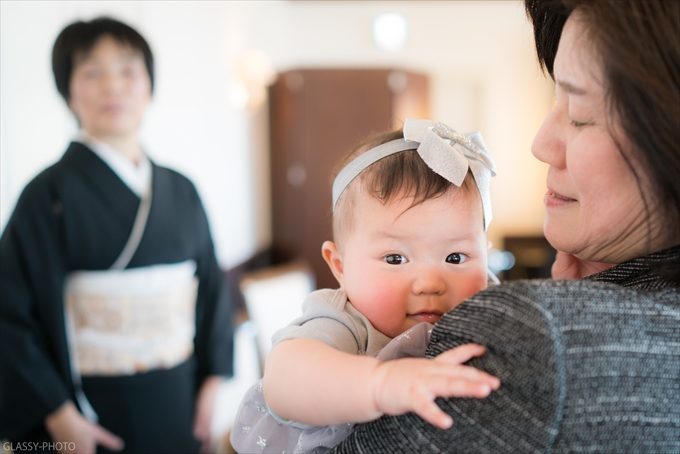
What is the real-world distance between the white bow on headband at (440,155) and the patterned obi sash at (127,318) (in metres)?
0.82

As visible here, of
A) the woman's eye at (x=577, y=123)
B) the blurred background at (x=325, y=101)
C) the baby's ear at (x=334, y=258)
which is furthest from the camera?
the blurred background at (x=325, y=101)

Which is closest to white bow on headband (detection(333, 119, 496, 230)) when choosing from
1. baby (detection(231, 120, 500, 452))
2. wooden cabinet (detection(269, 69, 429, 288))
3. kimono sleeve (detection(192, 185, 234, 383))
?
baby (detection(231, 120, 500, 452))

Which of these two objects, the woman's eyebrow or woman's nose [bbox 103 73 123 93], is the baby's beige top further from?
woman's nose [bbox 103 73 123 93]

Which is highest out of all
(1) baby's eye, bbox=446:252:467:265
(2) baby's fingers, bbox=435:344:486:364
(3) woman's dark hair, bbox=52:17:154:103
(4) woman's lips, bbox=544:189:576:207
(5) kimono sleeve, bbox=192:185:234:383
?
(3) woman's dark hair, bbox=52:17:154:103

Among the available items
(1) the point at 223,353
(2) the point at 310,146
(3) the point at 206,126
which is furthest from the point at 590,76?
(2) the point at 310,146

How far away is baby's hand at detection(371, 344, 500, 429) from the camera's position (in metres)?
0.56

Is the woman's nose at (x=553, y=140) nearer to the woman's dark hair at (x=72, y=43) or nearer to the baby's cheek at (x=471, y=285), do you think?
the baby's cheek at (x=471, y=285)

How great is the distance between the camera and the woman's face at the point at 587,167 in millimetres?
650

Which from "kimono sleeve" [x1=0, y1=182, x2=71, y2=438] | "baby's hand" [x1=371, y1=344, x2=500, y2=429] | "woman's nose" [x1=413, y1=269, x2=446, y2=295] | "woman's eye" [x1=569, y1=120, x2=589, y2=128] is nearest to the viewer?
"baby's hand" [x1=371, y1=344, x2=500, y2=429]

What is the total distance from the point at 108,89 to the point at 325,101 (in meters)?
3.28

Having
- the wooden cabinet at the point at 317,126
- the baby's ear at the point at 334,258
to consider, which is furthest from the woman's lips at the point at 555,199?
the wooden cabinet at the point at 317,126

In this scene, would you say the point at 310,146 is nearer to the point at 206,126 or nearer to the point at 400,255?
the point at 206,126

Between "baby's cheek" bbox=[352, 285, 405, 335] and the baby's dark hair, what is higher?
the baby's dark hair

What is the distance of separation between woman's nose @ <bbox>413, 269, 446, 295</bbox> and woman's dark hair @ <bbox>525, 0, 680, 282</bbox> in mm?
278
